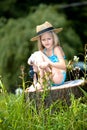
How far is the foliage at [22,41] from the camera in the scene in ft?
40.1

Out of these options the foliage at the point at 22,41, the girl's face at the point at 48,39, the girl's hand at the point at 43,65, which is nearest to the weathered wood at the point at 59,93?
the girl's hand at the point at 43,65

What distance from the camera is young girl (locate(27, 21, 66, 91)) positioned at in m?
6.01

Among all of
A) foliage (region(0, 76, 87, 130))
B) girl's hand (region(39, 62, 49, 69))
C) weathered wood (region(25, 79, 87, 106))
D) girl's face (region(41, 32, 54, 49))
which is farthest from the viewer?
girl's face (region(41, 32, 54, 49))

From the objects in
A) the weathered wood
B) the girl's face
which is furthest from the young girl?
the weathered wood

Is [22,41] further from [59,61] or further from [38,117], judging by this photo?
[38,117]

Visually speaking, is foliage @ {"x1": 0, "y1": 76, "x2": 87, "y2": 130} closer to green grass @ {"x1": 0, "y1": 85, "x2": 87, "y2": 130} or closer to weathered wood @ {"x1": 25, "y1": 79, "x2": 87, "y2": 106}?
green grass @ {"x1": 0, "y1": 85, "x2": 87, "y2": 130}

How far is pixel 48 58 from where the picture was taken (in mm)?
6172

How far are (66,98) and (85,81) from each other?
0.25 m

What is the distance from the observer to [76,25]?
14.7 meters

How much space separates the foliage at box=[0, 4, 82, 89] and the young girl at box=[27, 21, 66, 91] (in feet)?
18.1

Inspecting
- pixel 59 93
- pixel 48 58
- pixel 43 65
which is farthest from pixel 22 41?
pixel 59 93

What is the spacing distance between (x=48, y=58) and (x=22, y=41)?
6271 millimetres

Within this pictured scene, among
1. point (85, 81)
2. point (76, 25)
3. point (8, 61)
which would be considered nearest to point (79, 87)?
point (85, 81)

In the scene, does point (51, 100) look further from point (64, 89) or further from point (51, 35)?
point (51, 35)
